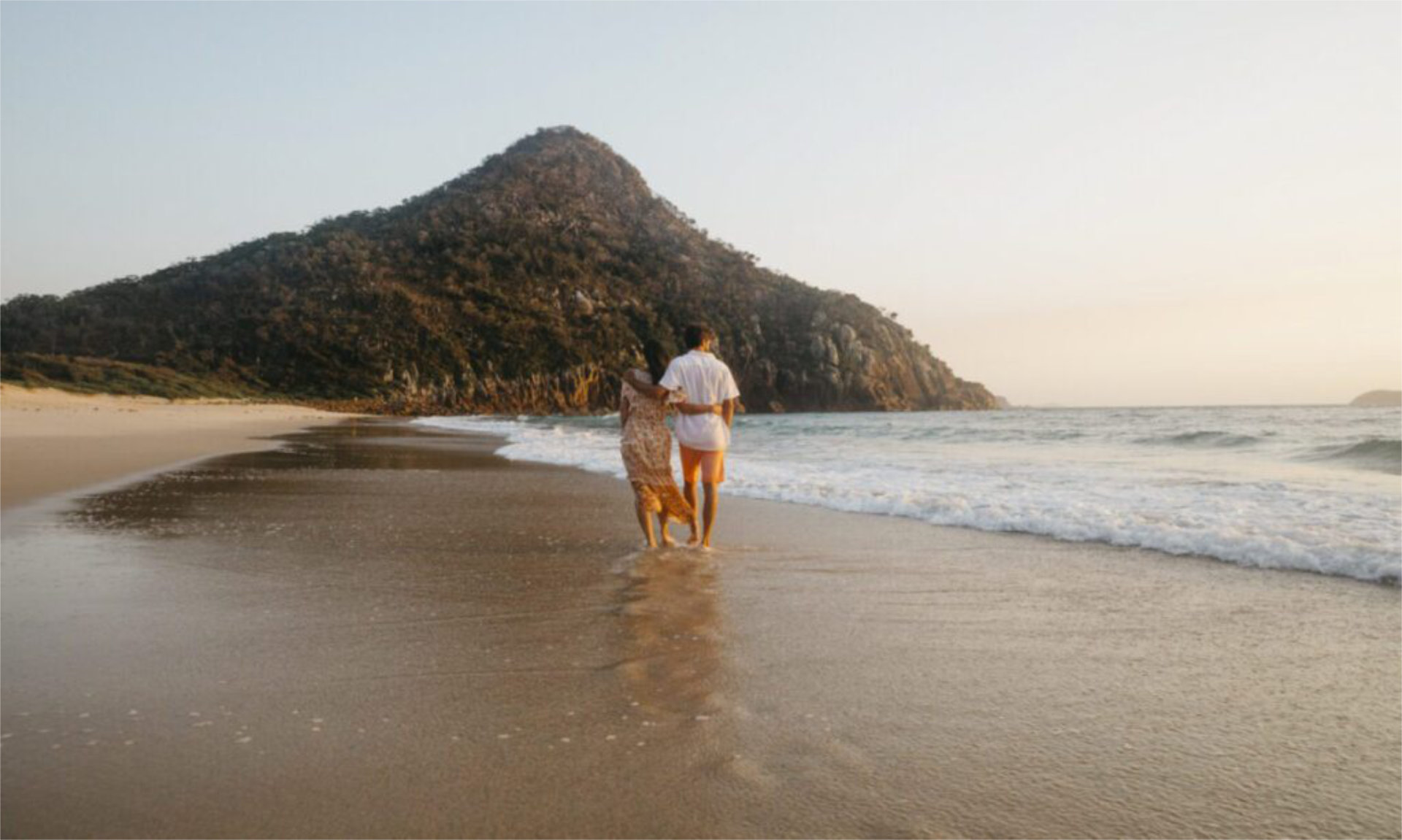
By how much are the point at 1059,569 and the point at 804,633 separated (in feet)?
7.73

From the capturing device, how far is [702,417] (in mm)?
6629

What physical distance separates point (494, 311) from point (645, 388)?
72.0 metres

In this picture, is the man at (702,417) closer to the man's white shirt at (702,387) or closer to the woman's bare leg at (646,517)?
the man's white shirt at (702,387)

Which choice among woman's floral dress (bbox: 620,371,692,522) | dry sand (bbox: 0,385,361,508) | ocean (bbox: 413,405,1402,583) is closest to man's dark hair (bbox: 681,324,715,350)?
woman's floral dress (bbox: 620,371,692,522)

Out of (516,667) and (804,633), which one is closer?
(516,667)

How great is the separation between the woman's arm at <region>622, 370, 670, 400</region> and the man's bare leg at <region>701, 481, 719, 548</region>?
0.78 metres

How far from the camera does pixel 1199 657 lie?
11.3ft

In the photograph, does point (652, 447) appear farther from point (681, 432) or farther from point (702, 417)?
point (702, 417)

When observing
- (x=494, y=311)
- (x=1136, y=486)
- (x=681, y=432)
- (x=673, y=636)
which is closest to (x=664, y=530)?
(x=681, y=432)

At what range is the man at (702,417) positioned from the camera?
6562mm

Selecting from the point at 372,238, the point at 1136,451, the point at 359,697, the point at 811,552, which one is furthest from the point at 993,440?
the point at 372,238

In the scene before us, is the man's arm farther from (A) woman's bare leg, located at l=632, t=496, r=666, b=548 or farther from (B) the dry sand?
(B) the dry sand

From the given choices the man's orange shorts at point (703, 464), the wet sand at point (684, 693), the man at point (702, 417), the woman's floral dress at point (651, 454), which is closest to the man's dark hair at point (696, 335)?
the man at point (702, 417)

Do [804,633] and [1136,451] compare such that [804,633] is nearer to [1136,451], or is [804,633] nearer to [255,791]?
[255,791]
